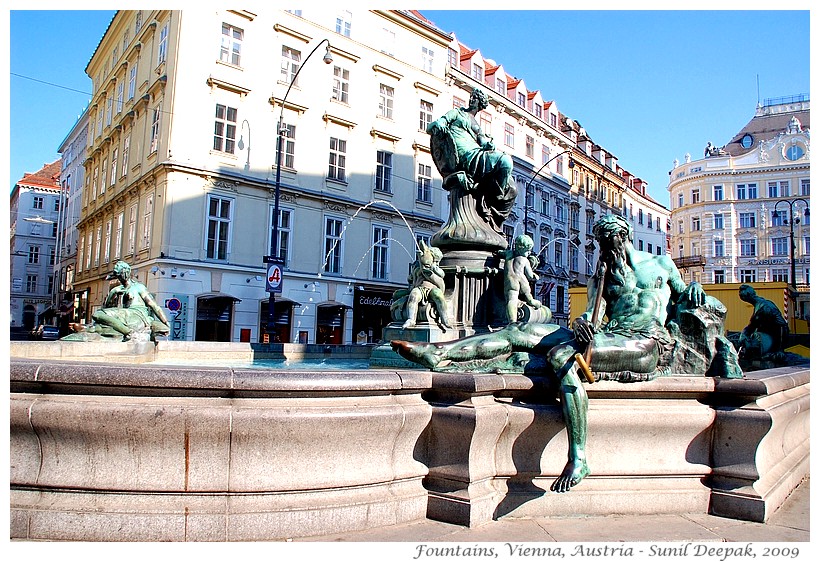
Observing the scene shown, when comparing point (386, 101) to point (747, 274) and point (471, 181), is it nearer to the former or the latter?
point (471, 181)

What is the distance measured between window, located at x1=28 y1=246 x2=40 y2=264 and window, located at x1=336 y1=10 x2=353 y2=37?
160ft

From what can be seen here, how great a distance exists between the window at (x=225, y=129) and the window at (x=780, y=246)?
153 ft

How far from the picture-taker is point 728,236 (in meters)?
58.6

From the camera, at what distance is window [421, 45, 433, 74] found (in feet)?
112

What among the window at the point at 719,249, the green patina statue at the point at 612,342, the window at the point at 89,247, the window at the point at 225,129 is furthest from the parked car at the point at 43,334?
the window at the point at 719,249

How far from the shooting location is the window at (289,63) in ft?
92.5

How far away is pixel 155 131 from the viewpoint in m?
26.5

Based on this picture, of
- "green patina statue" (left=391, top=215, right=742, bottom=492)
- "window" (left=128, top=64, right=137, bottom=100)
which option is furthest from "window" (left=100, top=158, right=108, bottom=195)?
"green patina statue" (left=391, top=215, right=742, bottom=492)

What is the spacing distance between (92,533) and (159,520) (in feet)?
1.13

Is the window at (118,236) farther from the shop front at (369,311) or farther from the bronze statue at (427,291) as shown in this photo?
the bronze statue at (427,291)

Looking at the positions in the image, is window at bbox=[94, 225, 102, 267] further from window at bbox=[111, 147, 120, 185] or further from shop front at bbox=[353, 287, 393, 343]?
shop front at bbox=[353, 287, 393, 343]

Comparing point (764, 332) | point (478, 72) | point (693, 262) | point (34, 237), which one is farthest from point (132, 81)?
point (693, 262)
